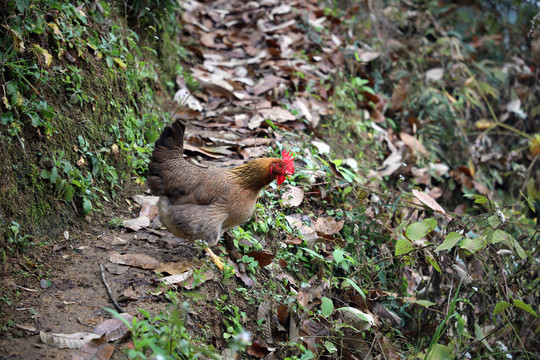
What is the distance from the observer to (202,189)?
3932 millimetres

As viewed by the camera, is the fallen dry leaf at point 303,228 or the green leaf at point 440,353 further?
the fallen dry leaf at point 303,228

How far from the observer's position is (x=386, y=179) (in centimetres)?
589

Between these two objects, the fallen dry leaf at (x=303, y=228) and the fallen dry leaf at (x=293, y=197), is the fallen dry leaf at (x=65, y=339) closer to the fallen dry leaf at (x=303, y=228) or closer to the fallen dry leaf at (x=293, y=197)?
the fallen dry leaf at (x=303, y=228)

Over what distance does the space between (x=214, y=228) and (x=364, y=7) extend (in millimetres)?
5994

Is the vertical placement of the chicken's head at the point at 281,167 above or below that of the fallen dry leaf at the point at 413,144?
above

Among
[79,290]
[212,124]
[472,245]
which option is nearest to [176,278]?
[79,290]

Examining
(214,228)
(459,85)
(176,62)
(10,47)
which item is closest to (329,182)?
(214,228)

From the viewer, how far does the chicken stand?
3770 mm

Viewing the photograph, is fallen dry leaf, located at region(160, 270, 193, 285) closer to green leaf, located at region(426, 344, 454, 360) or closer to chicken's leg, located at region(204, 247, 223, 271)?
chicken's leg, located at region(204, 247, 223, 271)

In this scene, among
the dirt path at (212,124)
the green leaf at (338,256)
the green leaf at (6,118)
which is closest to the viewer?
the dirt path at (212,124)

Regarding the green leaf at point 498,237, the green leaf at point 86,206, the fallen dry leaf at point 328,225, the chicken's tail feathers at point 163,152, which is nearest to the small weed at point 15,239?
the green leaf at point 86,206

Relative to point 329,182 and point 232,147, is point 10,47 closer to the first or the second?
point 232,147

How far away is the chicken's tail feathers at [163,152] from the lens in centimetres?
402

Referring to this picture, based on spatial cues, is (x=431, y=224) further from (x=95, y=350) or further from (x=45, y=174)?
(x=45, y=174)
